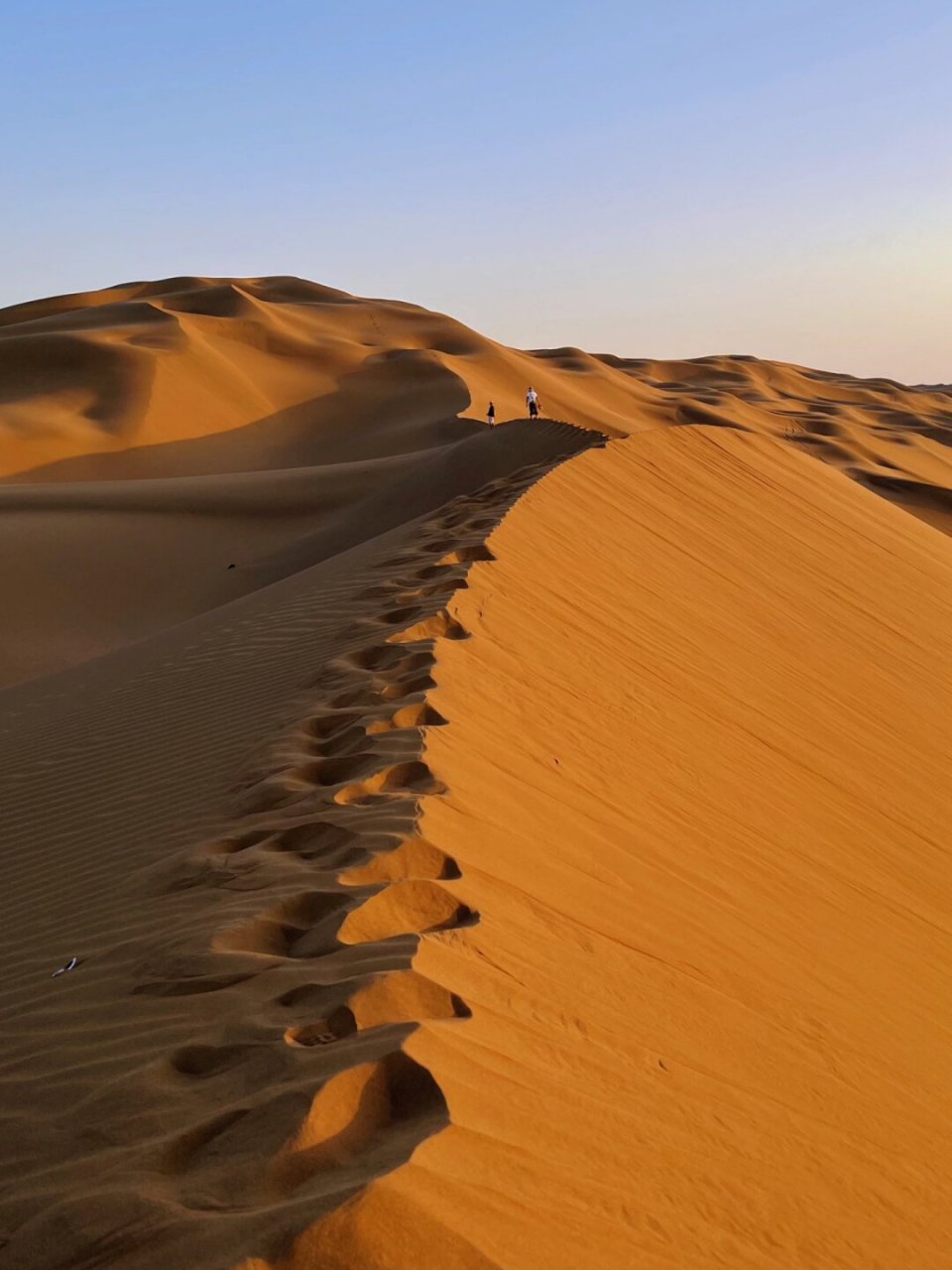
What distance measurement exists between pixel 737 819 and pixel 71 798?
2.99 meters

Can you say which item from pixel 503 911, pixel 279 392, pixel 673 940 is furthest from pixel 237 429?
pixel 503 911

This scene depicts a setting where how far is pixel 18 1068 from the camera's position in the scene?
10.0 ft

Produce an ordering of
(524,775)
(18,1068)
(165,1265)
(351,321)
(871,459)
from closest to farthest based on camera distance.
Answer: (165,1265)
(18,1068)
(524,775)
(871,459)
(351,321)

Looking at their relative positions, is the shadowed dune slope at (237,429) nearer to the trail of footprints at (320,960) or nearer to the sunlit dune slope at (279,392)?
the sunlit dune slope at (279,392)

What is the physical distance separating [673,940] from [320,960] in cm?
134

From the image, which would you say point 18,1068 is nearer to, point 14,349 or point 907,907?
point 907,907

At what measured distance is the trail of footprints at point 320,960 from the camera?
97.0 inches

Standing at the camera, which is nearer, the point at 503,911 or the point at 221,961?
the point at 221,961

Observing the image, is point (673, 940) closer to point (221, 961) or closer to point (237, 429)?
point (221, 961)

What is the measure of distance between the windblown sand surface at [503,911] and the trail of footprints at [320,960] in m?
0.01

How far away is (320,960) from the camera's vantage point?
321 centimetres

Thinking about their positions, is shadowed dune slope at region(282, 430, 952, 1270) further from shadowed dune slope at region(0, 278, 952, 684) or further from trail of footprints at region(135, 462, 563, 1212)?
shadowed dune slope at region(0, 278, 952, 684)

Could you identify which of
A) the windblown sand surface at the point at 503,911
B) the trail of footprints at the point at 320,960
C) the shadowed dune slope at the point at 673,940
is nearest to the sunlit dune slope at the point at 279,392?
the windblown sand surface at the point at 503,911

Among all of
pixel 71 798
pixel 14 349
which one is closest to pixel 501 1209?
pixel 71 798
